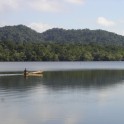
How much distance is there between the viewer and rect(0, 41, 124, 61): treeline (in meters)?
176

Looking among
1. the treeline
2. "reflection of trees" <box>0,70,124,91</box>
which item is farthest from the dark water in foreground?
the treeline

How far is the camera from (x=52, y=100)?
119 ft

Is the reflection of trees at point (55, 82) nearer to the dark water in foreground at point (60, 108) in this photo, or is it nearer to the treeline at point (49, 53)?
the dark water in foreground at point (60, 108)

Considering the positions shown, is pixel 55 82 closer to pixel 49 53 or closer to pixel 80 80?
pixel 80 80

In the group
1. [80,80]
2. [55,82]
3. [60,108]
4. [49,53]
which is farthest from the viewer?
[49,53]

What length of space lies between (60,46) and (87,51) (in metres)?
13.7

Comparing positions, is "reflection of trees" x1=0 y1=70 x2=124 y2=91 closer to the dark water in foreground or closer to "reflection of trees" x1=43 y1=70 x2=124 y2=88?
"reflection of trees" x1=43 y1=70 x2=124 y2=88

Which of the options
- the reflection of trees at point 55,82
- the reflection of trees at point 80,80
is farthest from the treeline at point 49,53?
the reflection of trees at point 55,82

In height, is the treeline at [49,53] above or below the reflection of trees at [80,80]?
above

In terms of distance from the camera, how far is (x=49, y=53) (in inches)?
7234

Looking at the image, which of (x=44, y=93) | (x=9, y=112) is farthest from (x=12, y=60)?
(x=9, y=112)

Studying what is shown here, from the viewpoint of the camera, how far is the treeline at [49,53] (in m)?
176

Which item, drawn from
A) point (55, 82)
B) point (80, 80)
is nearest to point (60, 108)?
point (55, 82)

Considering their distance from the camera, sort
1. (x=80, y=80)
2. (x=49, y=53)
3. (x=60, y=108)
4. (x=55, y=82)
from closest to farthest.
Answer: (x=60, y=108) → (x=55, y=82) → (x=80, y=80) → (x=49, y=53)
